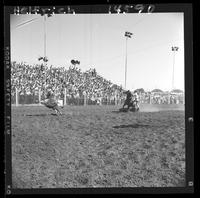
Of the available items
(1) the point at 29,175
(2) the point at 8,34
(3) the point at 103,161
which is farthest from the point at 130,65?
(1) the point at 29,175

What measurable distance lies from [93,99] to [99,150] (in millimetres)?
382

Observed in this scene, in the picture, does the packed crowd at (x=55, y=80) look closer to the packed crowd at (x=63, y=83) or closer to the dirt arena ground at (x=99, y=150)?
the packed crowd at (x=63, y=83)

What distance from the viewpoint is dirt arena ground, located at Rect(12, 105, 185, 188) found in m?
2.62

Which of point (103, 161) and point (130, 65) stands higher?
point (130, 65)

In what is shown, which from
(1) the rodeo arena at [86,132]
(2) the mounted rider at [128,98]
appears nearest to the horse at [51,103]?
(1) the rodeo arena at [86,132]

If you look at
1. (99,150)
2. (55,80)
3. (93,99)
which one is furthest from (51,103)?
(99,150)

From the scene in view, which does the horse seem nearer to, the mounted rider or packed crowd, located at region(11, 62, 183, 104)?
packed crowd, located at region(11, 62, 183, 104)

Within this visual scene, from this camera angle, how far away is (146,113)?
106 inches

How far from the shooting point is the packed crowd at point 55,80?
263 centimetres

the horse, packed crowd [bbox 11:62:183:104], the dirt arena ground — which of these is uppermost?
packed crowd [bbox 11:62:183:104]

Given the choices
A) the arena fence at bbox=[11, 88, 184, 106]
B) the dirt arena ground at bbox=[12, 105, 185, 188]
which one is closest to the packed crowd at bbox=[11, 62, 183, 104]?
the arena fence at bbox=[11, 88, 184, 106]

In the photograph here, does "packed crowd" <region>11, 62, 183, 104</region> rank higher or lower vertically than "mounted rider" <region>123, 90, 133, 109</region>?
higher
